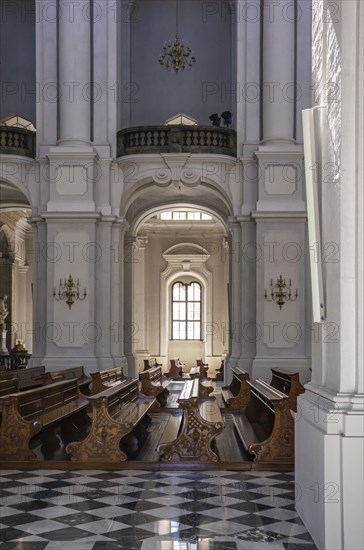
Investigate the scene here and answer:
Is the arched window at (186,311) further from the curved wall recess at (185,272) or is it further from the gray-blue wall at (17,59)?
the gray-blue wall at (17,59)

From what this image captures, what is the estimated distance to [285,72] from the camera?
1809 centimetres

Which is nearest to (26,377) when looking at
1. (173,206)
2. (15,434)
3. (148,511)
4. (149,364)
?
(15,434)

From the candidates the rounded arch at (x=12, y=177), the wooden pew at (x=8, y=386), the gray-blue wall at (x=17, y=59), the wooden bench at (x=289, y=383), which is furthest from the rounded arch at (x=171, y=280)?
the wooden pew at (x=8, y=386)

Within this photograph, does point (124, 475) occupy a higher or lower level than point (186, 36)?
lower

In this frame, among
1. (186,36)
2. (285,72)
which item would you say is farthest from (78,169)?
(186,36)

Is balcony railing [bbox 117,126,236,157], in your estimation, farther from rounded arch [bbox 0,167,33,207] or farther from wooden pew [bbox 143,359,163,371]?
wooden pew [bbox 143,359,163,371]

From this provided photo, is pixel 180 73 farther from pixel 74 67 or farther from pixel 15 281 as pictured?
pixel 15 281

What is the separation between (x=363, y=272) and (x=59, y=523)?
3.18 meters

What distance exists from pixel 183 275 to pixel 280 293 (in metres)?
13.2

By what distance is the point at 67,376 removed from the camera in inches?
595

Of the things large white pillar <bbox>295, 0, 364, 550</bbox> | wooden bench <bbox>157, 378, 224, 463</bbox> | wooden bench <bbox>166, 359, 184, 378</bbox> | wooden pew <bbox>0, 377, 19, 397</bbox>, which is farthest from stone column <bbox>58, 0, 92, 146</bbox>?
large white pillar <bbox>295, 0, 364, 550</bbox>

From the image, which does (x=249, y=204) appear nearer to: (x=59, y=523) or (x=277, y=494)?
(x=277, y=494)

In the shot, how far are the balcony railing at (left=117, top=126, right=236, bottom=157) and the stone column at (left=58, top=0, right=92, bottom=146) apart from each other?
0.98m

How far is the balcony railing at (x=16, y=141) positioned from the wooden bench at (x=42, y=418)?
7389 millimetres
